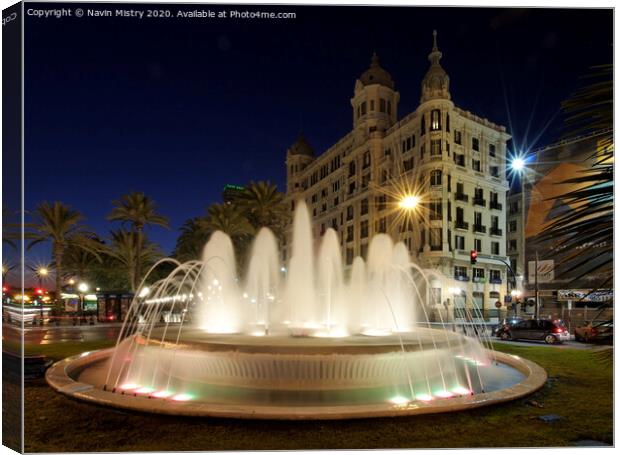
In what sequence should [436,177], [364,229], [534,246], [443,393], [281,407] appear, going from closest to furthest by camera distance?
1. [281,407]
2. [443,393]
3. [534,246]
4. [436,177]
5. [364,229]

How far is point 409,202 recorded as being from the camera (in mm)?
36000

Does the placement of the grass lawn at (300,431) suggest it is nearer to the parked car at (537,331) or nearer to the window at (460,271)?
the parked car at (537,331)

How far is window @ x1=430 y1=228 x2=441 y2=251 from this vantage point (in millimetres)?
30359

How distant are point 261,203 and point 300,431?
3058cm

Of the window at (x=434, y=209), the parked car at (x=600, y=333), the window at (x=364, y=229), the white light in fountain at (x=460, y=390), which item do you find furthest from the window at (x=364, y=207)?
the white light in fountain at (x=460, y=390)

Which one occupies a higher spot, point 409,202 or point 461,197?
point 409,202

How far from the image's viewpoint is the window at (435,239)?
30.4m

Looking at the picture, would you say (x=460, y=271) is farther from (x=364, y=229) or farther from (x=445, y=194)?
(x=364, y=229)

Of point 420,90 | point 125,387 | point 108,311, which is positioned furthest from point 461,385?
point 108,311

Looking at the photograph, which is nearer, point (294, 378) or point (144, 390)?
point (294, 378)

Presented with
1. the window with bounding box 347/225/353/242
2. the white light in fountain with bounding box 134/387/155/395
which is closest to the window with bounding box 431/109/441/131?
the window with bounding box 347/225/353/242

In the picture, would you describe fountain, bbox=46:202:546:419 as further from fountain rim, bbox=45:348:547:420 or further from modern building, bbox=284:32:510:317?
modern building, bbox=284:32:510:317

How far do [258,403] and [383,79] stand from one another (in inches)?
1942

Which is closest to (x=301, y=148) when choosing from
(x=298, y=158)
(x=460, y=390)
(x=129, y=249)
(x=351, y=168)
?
(x=298, y=158)
